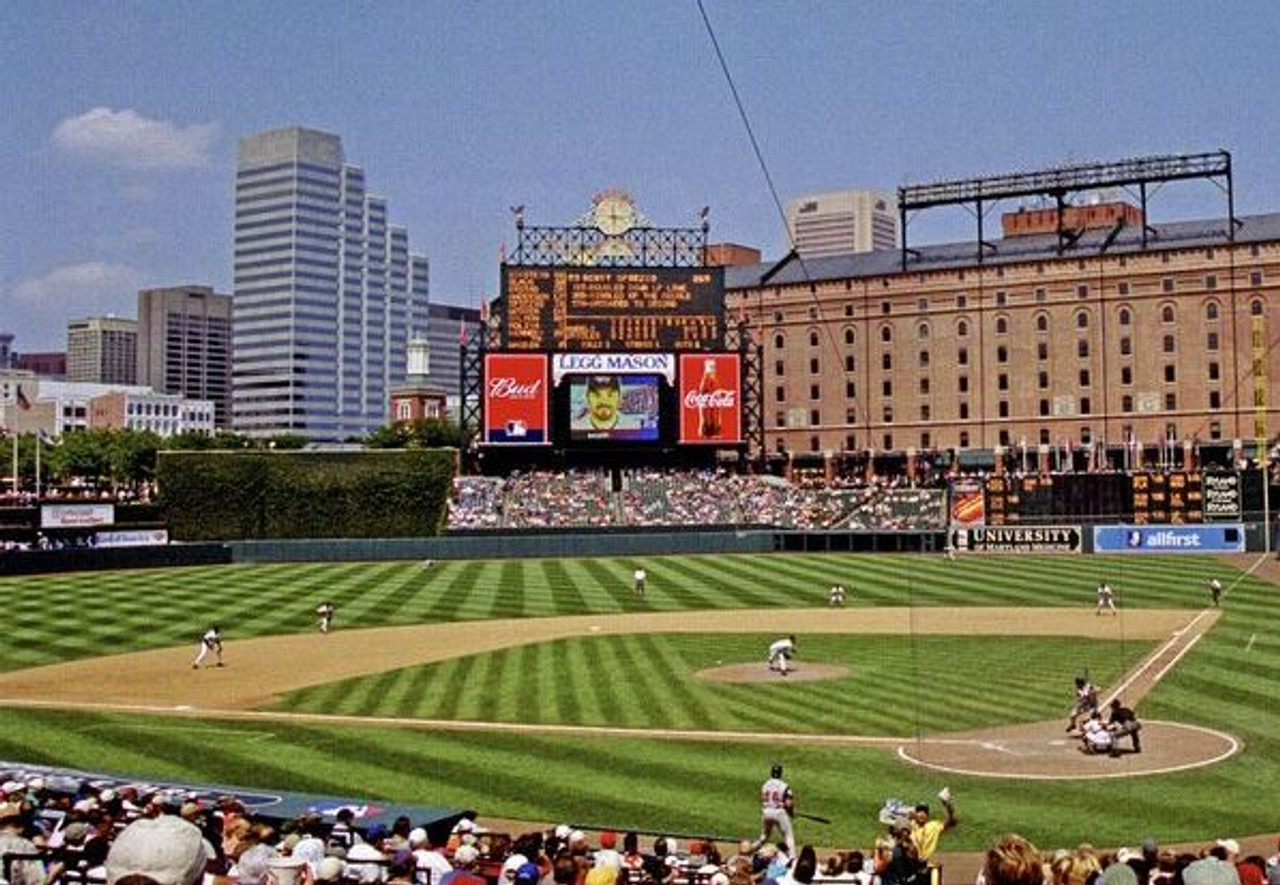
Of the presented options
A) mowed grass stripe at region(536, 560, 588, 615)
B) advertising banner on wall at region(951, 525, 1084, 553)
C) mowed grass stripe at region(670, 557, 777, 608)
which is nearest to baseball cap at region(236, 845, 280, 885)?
mowed grass stripe at region(536, 560, 588, 615)

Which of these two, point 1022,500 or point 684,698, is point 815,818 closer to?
point 684,698

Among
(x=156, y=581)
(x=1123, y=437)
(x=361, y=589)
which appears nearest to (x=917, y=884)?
(x=361, y=589)

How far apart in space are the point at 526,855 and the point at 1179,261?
351ft

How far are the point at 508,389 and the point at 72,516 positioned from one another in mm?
27972

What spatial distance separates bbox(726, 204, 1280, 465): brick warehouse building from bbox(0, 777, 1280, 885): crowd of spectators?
96679 millimetres

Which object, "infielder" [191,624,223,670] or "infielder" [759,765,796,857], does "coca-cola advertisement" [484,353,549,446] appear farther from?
"infielder" [759,765,796,857]

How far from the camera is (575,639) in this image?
154 ft

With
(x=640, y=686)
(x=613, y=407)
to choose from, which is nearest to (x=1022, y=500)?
(x=613, y=407)

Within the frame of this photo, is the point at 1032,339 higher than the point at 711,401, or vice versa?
the point at 1032,339

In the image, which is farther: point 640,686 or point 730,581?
point 730,581

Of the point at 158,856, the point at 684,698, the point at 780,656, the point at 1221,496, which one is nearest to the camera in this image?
the point at 158,856

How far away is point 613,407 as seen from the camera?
9256cm

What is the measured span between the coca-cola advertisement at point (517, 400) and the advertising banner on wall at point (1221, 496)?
1603 inches

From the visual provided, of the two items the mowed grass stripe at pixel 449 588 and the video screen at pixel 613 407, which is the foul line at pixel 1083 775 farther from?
the video screen at pixel 613 407
